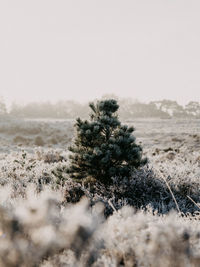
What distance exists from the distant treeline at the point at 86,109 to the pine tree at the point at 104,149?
53.1m

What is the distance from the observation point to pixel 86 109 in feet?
200

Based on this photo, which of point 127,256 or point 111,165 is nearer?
point 127,256

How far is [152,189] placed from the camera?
209 inches

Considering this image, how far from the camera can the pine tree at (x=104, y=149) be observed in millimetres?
5426

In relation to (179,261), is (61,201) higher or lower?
lower

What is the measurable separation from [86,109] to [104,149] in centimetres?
5593

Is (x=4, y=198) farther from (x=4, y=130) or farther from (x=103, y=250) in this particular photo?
(x=4, y=130)

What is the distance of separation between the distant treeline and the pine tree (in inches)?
2092

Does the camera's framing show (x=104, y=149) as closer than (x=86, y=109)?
Yes

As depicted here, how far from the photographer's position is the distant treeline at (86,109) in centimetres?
5959

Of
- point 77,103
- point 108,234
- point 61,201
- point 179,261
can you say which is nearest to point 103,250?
point 108,234

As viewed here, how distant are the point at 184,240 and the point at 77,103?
62371 millimetres

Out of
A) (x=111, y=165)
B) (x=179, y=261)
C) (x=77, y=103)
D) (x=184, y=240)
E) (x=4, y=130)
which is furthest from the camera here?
(x=77, y=103)

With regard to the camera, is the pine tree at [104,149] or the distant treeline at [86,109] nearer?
the pine tree at [104,149]
